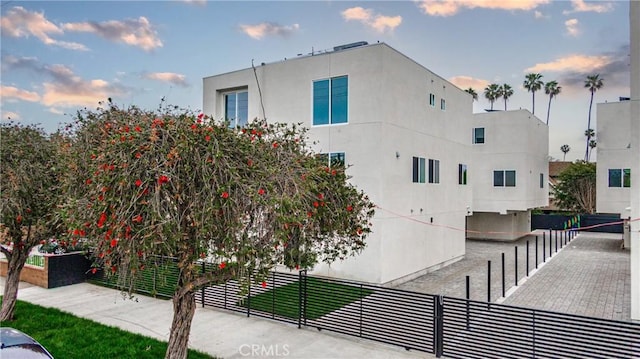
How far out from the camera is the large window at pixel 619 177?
19922mm

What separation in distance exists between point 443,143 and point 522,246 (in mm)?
10864

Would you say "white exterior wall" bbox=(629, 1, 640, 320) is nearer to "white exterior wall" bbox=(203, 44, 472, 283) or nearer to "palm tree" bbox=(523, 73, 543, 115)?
"white exterior wall" bbox=(203, 44, 472, 283)

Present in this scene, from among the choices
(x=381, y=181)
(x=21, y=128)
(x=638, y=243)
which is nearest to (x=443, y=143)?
(x=381, y=181)

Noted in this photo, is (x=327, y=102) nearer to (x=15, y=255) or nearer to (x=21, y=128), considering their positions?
(x=21, y=128)

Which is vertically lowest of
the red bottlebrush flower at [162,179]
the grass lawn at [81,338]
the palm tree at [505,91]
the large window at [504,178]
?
the grass lawn at [81,338]

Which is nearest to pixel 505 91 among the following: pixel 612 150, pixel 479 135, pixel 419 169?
pixel 479 135

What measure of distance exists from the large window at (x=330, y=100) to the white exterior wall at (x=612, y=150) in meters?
15.2

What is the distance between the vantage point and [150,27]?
11180 millimetres

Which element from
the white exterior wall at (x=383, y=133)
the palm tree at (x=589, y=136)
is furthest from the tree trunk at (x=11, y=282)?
the palm tree at (x=589, y=136)

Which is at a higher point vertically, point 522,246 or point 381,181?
point 381,181

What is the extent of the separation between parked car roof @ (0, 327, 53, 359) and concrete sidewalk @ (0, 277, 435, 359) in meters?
2.87

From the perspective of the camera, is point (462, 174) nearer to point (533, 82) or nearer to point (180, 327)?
point (180, 327)

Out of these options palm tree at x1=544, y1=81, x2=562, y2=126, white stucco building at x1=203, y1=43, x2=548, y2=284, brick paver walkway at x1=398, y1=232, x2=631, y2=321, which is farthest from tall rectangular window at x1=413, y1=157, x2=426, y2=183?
palm tree at x1=544, y1=81, x2=562, y2=126

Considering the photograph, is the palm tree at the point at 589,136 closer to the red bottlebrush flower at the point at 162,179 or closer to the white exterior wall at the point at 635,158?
the white exterior wall at the point at 635,158
